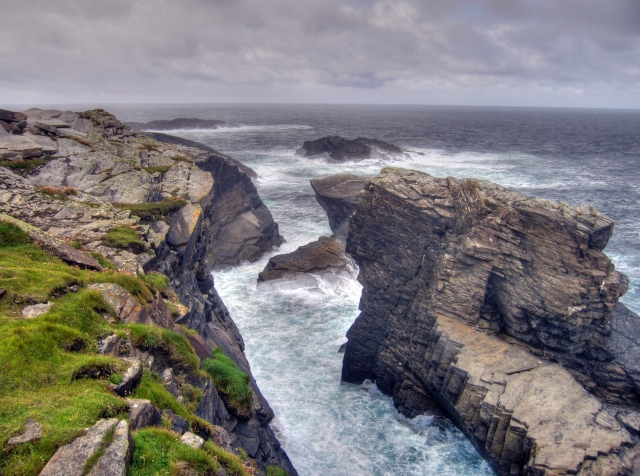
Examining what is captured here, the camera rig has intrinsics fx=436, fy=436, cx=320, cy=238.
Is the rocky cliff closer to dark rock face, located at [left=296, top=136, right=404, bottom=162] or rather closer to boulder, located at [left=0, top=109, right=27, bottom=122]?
boulder, located at [left=0, top=109, right=27, bottom=122]

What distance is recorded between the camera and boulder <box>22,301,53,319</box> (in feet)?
37.0

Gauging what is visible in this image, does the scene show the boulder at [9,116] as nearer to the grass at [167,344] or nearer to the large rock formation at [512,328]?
the grass at [167,344]

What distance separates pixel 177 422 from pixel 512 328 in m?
16.9

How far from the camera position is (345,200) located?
45812mm

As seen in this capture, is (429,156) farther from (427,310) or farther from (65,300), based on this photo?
(65,300)

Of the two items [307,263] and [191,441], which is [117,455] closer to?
[191,441]

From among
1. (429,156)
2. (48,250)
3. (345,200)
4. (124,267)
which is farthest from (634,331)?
(429,156)

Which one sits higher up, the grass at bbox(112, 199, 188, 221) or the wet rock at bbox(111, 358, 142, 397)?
the grass at bbox(112, 199, 188, 221)

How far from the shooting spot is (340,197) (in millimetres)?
46156

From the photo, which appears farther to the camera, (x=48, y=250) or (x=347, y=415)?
(x=347, y=415)

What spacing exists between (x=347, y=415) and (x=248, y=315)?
13.1m

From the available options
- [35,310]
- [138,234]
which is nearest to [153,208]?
[138,234]

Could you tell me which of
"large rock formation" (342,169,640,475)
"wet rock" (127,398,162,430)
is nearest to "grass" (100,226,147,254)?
Result: "wet rock" (127,398,162,430)

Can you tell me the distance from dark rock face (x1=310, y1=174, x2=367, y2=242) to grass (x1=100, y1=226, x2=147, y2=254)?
27.6m
